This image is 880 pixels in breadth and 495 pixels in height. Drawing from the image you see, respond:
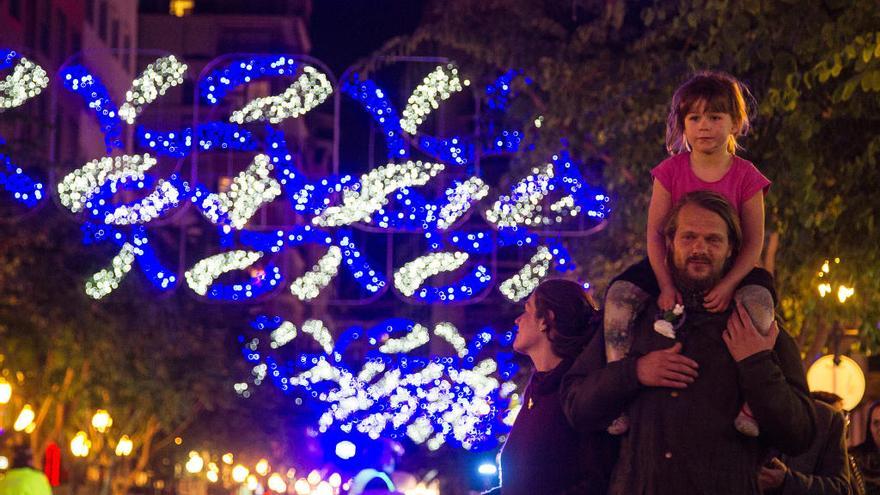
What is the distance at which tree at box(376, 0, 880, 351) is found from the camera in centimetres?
1153

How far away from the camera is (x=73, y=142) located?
5119cm

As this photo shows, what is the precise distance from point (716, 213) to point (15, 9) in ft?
133

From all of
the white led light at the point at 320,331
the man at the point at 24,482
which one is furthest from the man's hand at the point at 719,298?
the white led light at the point at 320,331

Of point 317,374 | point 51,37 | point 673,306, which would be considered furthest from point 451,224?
point 51,37

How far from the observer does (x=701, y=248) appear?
440cm

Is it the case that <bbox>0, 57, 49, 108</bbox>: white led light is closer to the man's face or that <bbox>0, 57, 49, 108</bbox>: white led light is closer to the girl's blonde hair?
the girl's blonde hair

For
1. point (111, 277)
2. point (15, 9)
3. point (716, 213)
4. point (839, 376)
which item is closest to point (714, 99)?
point (716, 213)

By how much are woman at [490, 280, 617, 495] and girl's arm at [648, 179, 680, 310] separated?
0.98 m

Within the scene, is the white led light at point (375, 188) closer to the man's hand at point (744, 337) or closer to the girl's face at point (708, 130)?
the girl's face at point (708, 130)

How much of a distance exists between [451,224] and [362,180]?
1.08 m

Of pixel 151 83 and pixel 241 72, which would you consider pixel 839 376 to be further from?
pixel 151 83

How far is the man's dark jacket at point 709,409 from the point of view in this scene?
427 cm

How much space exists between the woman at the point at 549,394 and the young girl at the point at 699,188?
3.10 ft


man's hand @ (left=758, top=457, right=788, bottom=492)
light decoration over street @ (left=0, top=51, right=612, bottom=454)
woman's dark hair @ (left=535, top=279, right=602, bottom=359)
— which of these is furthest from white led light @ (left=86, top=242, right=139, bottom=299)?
man's hand @ (left=758, top=457, right=788, bottom=492)
